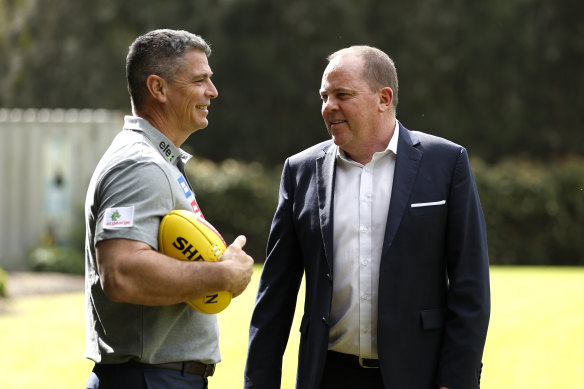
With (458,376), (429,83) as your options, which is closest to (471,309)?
(458,376)

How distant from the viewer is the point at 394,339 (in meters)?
3.42

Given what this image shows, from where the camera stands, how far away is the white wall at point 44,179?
626 inches

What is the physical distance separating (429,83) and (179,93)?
26.7m

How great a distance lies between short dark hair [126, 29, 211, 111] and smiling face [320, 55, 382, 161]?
0.67 m

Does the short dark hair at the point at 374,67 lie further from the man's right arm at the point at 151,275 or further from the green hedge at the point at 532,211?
the green hedge at the point at 532,211

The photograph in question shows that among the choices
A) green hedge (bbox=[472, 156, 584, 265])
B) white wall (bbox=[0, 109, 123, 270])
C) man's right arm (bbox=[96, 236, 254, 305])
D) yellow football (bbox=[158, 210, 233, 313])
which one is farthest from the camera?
green hedge (bbox=[472, 156, 584, 265])

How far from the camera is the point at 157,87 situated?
3.25 meters

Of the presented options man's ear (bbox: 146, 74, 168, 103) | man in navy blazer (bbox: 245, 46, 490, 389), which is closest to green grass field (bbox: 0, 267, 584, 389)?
man in navy blazer (bbox: 245, 46, 490, 389)

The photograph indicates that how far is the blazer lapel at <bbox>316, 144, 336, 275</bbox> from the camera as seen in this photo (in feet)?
11.6

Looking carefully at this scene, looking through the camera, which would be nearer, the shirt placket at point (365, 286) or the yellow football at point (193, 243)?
the yellow football at point (193, 243)

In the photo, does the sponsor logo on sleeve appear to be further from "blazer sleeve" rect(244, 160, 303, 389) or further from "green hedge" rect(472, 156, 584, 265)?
"green hedge" rect(472, 156, 584, 265)

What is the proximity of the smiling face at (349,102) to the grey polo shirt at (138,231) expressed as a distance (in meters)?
0.73

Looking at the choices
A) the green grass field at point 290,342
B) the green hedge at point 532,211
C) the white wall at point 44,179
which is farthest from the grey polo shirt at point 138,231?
the green hedge at point 532,211

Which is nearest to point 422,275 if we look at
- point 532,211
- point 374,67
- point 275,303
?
point 275,303
